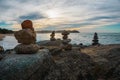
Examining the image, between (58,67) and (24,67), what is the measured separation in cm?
387

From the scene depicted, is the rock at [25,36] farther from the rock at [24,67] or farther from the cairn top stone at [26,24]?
the rock at [24,67]

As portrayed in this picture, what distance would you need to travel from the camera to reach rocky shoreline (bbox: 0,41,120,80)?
14469 mm

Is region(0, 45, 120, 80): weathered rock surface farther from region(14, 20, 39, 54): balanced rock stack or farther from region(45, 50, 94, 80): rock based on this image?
region(14, 20, 39, 54): balanced rock stack

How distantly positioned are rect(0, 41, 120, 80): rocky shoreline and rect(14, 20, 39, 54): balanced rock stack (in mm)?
579

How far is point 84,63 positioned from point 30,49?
642 cm

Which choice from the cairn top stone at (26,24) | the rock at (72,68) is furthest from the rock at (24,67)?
the cairn top stone at (26,24)

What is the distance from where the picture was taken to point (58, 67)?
1756cm

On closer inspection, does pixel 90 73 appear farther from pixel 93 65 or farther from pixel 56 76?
pixel 56 76

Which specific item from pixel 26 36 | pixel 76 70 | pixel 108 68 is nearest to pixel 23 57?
pixel 26 36

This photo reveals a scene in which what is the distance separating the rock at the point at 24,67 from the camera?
561 inches

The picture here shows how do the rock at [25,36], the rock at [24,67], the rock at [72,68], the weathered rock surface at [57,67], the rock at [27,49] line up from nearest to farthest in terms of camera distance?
the rock at [24,67] < the weathered rock surface at [57,67] < the rock at [27,49] < the rock at [25,36] < the rock at [72,68]

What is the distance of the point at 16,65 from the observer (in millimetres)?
14500

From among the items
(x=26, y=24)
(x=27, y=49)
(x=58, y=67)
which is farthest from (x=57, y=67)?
(x=26, y=24)

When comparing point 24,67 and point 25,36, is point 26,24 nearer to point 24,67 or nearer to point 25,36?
point 25,36
